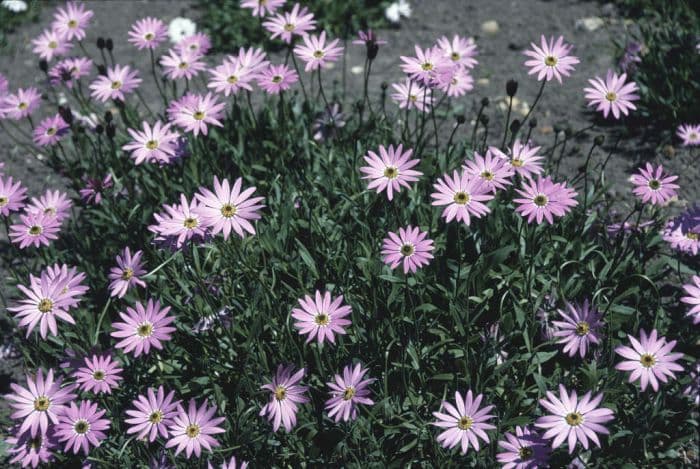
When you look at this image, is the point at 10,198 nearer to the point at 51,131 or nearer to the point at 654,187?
the point at 51,131

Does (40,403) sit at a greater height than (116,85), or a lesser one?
lesser

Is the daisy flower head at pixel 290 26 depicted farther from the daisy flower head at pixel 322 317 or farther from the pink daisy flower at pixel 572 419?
the pink daisy flower at pixel 572 419

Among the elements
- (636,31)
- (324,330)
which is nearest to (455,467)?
(324,330)

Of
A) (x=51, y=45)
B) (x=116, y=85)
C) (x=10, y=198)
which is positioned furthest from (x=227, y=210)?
(x=51, y=45)

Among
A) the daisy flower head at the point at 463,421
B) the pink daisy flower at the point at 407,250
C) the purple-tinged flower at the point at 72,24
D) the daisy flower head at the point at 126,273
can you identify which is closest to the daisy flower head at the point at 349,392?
the daisy flower head at the point at 463,421

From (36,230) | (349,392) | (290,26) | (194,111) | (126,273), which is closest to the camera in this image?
(349,392)

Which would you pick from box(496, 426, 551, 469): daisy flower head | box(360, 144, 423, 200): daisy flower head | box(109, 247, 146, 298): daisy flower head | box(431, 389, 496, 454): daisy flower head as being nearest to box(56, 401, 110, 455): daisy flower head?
box(109, 247, 146, 298): daisy flower head

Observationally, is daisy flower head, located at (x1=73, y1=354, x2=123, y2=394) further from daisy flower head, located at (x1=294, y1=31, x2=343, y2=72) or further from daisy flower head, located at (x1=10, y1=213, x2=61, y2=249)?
daisy flower head, located at (x1=294, y1=31, x2=343, y2=72)
